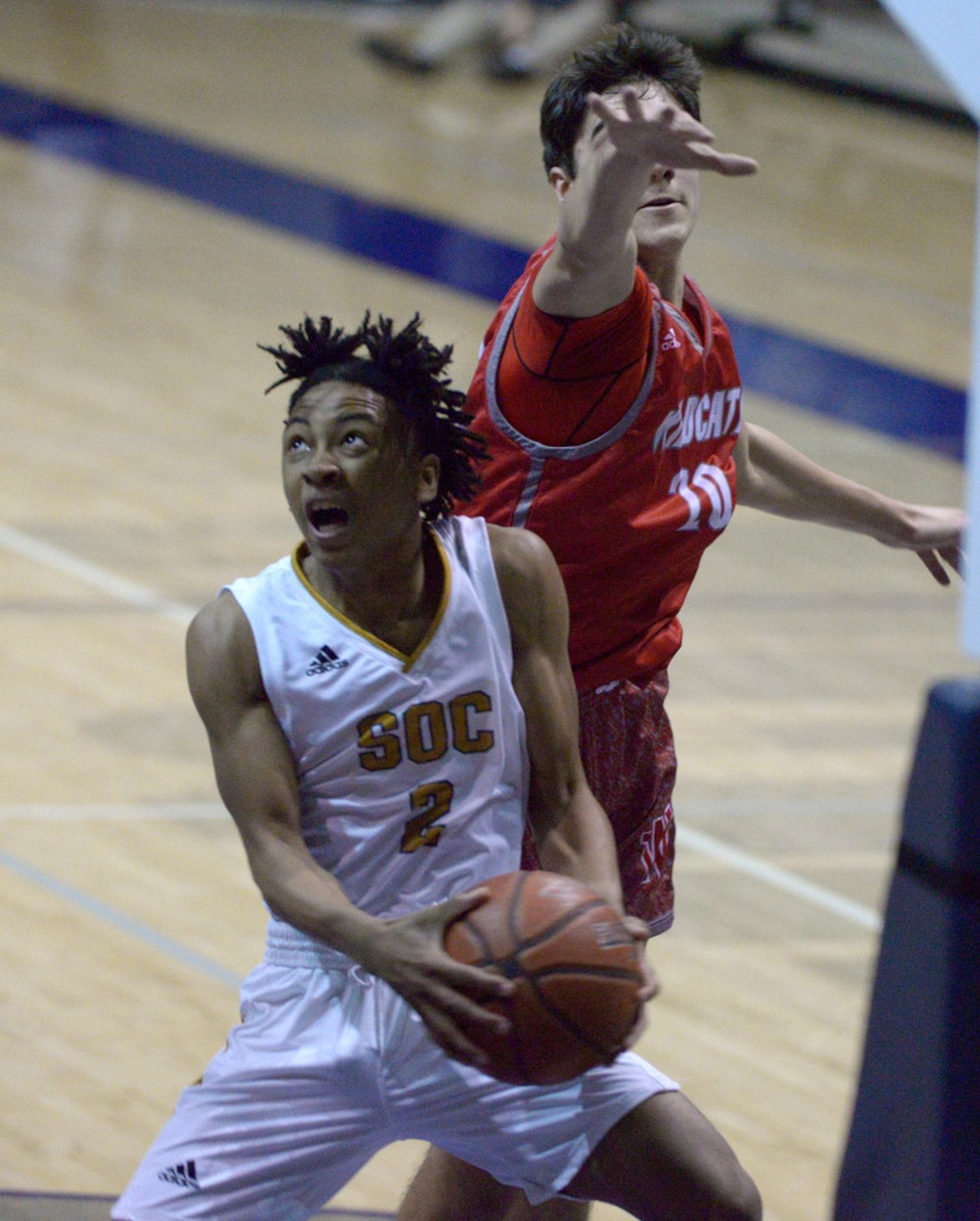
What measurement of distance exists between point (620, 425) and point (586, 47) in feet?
1.90

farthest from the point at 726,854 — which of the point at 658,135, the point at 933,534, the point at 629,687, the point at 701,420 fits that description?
the point at 658,135

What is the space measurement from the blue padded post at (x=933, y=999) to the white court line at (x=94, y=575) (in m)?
4.48

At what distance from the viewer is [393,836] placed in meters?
2.59

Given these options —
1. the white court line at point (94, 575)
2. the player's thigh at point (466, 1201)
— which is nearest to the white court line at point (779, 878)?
the white court line at point (94, 575)

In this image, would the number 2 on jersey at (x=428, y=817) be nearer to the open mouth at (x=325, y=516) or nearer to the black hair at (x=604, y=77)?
the open mouth at (x=325, y=516)

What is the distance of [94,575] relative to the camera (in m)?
6.63

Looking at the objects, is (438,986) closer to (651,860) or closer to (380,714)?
(380,714)

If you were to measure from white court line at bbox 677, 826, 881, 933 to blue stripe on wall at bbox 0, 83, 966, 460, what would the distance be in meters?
3.68

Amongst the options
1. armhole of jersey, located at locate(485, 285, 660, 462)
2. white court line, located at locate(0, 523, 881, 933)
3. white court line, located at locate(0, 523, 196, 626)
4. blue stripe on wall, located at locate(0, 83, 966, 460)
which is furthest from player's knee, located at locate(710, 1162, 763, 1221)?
blue stripe on wall, located at locate(0, 83, 966, 460)

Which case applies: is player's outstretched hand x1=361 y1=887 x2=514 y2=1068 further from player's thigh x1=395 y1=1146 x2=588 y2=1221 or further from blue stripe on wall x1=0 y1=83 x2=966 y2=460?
blue stripe on wall x1=0 y1=83 x2=966 y2=460

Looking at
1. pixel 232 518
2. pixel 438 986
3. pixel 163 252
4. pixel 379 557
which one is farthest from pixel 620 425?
pixel 163 252

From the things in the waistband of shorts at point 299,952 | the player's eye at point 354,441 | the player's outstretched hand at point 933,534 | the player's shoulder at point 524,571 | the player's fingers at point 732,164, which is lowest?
the waistband of shorts at point 299,952

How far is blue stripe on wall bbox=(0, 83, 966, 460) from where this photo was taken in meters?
8.98

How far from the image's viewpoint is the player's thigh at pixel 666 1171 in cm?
252
